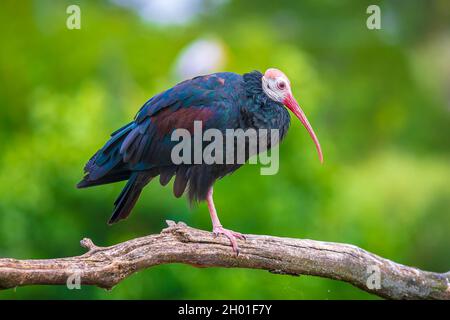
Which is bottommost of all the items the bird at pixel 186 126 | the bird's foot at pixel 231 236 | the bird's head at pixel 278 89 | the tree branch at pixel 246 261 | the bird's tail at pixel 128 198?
the tree branch at pixel 246 261

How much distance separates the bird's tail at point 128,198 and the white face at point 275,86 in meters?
1.25

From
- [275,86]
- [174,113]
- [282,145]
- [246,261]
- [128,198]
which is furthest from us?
[282,145]

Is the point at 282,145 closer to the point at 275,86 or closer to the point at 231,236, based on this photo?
the point at 275,86

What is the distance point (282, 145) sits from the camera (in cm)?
1356

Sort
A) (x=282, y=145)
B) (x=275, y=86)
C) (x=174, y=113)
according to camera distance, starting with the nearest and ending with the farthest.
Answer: (x=174, y=113) → (x=275, y=86) → (x=282, y=145)

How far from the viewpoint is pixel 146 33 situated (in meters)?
18.9

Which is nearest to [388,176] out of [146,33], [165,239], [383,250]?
[383,250]

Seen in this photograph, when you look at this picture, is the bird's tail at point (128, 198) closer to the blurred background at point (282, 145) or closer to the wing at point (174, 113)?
the wing at point (174, 113)

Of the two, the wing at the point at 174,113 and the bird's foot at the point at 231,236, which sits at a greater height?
the wing at the point at 174,113

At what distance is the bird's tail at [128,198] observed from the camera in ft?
24.6

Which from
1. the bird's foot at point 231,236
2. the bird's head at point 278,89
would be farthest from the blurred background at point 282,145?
the bird's foot at point 231,236

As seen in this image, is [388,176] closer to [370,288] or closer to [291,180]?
[291,180]

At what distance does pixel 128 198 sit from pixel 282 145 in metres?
6.28

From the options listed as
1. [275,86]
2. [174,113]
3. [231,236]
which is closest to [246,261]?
[231,236]
